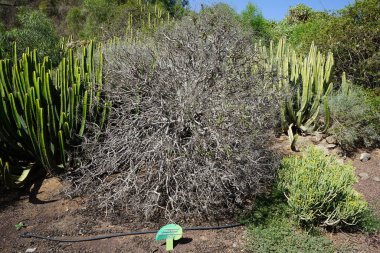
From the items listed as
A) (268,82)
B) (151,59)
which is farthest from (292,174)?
(151,59)

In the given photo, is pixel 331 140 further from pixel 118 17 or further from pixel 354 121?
pixel 118 17

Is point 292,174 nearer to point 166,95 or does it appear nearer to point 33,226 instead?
point 166,95

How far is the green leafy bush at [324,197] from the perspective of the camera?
3681mm

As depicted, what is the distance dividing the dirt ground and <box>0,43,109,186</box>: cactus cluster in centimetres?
42

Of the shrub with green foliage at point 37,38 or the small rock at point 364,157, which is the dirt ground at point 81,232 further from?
the shrub with green foliage at point 37,38

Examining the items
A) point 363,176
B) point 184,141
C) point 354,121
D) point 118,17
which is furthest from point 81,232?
point 118,17

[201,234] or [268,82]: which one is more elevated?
[268,82]

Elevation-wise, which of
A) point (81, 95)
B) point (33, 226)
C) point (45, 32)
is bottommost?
point (33, 226)

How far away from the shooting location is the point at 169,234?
3.49 meters

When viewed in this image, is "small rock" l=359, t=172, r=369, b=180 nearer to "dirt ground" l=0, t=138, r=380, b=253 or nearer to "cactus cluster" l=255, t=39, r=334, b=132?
"dirt ground" l=0, t=138, r=380, b=253

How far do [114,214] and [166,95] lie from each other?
1.46 m

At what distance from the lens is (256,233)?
3.75m

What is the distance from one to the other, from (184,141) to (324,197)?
158 cm

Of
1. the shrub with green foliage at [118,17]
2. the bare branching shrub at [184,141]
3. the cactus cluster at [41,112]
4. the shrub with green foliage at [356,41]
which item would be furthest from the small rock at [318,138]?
the shrub with green foliage at [118,17]
